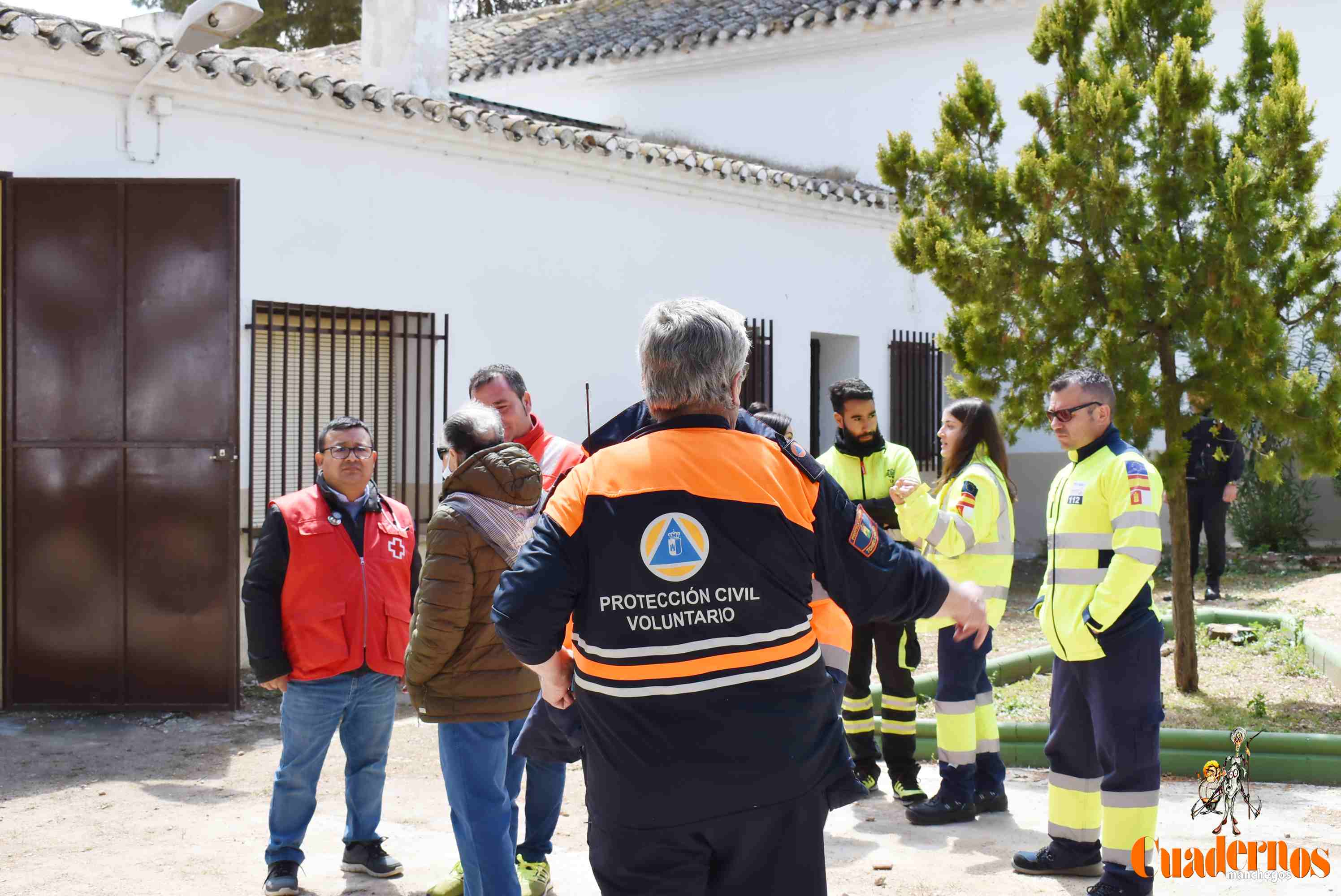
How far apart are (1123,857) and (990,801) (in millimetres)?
1341

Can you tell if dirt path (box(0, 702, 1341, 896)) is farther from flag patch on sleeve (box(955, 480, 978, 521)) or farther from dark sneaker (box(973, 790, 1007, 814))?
flag patch on sleeve (box(955, 480, 978, 521))

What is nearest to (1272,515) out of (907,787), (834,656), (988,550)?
(907,787)

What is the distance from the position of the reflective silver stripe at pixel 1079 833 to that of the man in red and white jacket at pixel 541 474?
74.6 inches

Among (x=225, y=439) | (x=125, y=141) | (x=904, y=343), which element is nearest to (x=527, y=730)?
(x=225, y=439)

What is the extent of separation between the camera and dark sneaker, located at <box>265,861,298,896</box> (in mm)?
4938

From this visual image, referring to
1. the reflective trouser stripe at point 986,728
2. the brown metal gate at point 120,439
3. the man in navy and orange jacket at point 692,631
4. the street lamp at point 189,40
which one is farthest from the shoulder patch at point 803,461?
the street lamp at point 189,40

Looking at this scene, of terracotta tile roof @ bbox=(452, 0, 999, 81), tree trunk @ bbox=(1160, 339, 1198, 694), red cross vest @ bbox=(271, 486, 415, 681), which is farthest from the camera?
terracotta tile roof @ bbox=(452, 0, 999, 81)

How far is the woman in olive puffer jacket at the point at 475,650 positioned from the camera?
4.23 m

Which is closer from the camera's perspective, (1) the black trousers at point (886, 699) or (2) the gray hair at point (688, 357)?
(2) the gray hair at point (688, 357)

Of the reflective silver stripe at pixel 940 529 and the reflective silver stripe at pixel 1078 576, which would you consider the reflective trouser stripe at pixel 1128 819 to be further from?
the reflective silver stripe at pixel 940 529

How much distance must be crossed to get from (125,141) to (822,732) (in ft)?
23.7

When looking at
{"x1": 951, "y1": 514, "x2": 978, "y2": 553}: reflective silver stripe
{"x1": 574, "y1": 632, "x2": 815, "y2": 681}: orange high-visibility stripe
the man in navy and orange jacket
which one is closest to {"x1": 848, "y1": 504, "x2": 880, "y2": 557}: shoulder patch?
the man in navy and orange jacket

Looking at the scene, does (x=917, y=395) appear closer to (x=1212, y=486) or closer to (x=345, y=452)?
(x=1212, y=486)

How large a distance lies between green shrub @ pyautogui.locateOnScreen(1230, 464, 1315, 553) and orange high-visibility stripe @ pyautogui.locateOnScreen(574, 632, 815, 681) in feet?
42.7
